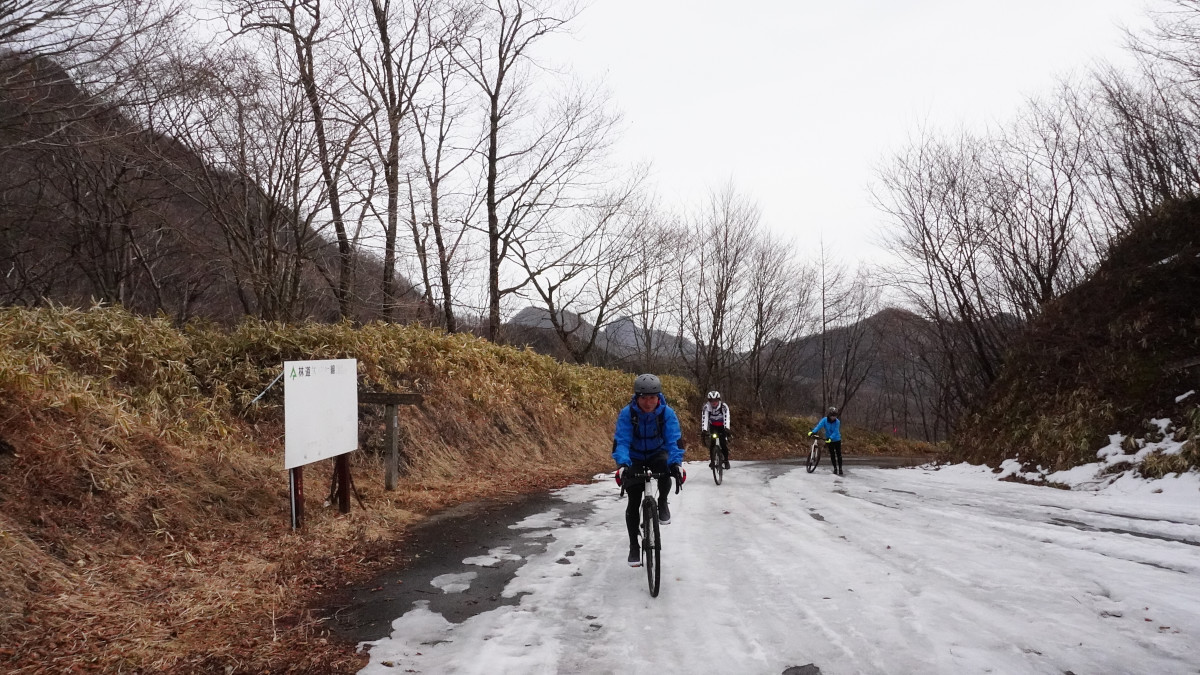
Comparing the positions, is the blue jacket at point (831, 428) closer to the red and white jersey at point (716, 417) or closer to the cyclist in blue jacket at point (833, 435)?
the cyclist in blue jacket at point (833, 435)

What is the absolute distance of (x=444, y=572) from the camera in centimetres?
593

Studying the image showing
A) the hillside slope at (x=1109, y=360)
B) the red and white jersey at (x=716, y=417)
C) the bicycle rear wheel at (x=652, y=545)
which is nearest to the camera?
the bicycle rear wheel at (x=652, y=545)

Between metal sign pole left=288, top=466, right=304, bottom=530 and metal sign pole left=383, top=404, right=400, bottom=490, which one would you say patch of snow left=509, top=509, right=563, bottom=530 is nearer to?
metal sign pole left=383, top=404, right=400, bottom=490

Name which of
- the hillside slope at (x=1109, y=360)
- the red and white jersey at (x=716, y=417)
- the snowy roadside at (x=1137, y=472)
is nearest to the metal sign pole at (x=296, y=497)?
the red and white jersey at (x=716, y=417)

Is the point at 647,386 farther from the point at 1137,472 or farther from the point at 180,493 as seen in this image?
the point at 1137,472

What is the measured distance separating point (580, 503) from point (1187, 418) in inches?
374

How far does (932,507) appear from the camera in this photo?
8.80 meters

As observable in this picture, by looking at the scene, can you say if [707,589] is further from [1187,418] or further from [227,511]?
[1187,418]

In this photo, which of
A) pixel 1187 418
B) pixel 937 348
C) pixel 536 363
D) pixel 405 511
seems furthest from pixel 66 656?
pixel 937 348

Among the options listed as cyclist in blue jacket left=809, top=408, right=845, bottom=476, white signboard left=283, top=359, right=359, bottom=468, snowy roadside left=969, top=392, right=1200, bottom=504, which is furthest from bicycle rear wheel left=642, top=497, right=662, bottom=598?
cyclist in blue jacket left=809, top=408, right=845, bottom=476

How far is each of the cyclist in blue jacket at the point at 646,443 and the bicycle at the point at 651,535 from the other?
51 mm

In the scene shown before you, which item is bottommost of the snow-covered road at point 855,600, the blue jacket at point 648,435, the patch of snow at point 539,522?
the patch of snow at point 539,522

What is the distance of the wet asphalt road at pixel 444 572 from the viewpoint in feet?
15.4

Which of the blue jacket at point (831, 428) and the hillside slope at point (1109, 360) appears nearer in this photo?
the hillside slope at point (1109, 360)
